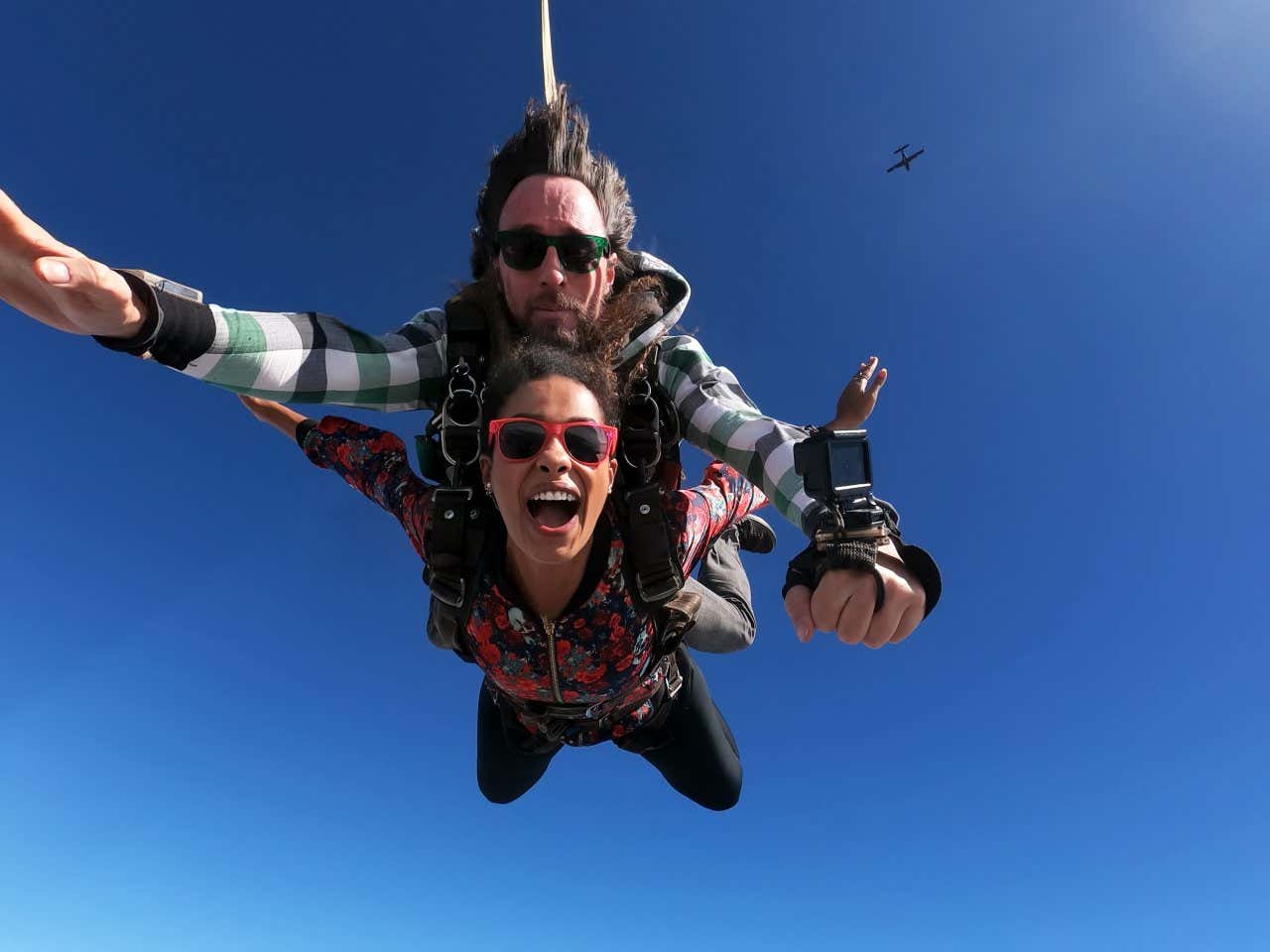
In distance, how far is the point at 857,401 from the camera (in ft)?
10.5

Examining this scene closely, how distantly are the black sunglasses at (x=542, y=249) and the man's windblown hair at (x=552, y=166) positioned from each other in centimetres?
32

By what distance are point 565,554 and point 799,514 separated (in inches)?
32.2

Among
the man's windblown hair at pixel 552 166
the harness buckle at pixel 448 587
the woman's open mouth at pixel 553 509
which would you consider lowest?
the harness buckle at pixel 448 587

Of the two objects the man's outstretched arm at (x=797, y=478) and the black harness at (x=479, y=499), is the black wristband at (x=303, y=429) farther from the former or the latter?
the man's outstretched arm at (x=797, y=478)

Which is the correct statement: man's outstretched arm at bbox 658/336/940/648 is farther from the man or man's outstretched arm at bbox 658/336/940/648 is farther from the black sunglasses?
the black sunglasses

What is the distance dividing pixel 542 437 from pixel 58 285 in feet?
4.39

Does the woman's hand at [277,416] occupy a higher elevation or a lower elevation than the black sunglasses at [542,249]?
lower

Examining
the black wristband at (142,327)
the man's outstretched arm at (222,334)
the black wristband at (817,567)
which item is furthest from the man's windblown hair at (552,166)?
the black wristband at (817,567)

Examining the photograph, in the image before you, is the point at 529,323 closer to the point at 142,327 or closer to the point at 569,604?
the point at 569,604

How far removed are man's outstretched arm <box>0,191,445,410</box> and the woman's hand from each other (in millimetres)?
924

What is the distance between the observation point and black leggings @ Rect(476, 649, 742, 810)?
3.80m

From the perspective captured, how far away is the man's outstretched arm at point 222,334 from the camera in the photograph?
1.58 metres

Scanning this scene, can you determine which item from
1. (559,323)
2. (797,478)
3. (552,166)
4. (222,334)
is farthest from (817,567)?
→ (552,166)

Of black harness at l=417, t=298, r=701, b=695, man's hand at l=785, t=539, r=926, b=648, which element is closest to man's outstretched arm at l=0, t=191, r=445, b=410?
black harness at l=417, t=298, r=701, b=695
